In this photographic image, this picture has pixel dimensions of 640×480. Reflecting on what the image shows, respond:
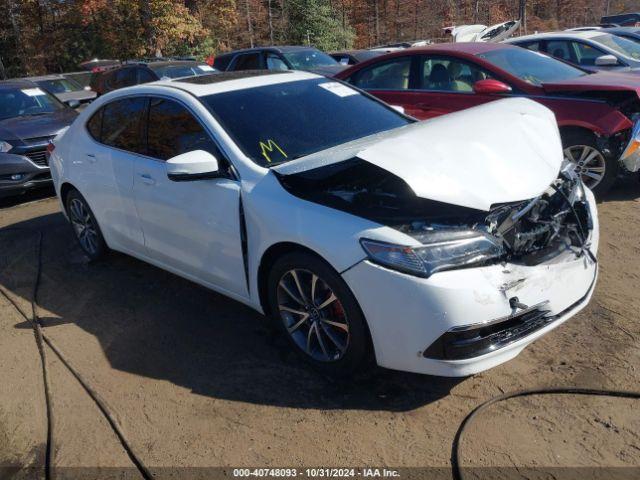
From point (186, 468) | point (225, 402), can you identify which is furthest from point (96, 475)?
point (225, 402)

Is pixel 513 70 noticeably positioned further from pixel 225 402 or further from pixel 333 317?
pixel 225 402

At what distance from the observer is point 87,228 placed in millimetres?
5289

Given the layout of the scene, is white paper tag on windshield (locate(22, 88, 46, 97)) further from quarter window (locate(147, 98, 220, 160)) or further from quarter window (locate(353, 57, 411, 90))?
quarter window (locate(147, 98, 220, 160))

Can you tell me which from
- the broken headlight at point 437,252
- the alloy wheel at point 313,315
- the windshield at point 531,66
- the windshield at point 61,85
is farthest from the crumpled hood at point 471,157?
the windshield at point 61,85

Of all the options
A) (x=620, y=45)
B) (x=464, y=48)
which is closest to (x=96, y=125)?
(x=464, y=48)

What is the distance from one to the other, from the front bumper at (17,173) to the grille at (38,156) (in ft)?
0.18

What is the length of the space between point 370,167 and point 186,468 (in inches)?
71.0

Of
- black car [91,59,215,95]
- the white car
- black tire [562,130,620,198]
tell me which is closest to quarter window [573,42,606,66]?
black tire [562,130,620,198]

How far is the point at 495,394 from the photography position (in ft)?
A: 9.91

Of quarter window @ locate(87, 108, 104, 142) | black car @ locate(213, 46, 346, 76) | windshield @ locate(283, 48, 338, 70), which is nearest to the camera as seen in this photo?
quarter window @ locate(87, 108, 104, 142)

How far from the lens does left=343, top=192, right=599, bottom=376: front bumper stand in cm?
265

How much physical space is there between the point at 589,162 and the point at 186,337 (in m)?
4.27

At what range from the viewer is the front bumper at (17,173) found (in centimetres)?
762

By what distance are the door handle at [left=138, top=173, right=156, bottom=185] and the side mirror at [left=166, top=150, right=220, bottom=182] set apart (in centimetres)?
61
